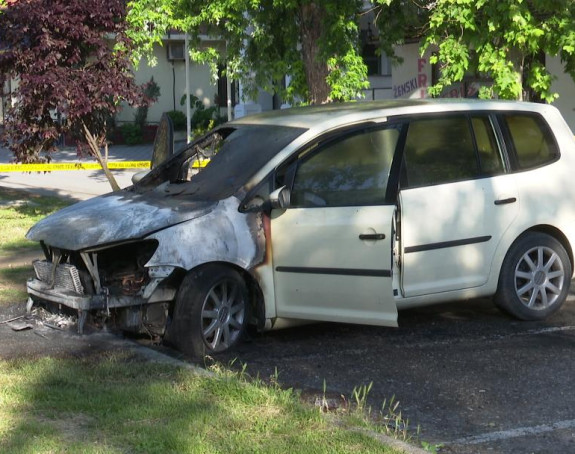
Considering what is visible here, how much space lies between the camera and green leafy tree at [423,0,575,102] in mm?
10195

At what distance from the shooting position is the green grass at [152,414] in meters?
4.98

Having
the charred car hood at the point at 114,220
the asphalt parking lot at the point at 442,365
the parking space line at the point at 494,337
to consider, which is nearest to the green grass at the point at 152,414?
the asphalt parking lot at the point at 442,365

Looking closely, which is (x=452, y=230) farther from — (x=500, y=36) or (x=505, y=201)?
(x=500, y=36)

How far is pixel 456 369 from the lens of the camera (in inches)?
269

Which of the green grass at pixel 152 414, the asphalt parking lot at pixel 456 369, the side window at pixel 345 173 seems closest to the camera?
the green grass at pixel 152 414

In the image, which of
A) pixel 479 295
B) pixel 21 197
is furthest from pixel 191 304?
pixel 21 197

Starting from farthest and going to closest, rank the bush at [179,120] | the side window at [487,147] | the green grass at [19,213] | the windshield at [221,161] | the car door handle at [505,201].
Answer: the bush at [179,120] < the green grass at [19,213] < the side window at [487,147] < the car door handle at [505,201] < the windshield at [221,161]

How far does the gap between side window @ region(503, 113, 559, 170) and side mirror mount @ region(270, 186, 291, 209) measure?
2087 millimetres

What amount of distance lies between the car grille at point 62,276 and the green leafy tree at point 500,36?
487 centimetres

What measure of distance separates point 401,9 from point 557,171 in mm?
4664

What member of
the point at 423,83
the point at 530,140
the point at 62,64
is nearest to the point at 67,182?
the point at 423,83

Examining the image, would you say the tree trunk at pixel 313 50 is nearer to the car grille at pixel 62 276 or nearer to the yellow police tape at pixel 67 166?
the car grille at pixel 62 276

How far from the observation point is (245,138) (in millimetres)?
7895

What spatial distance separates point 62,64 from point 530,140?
679cm
